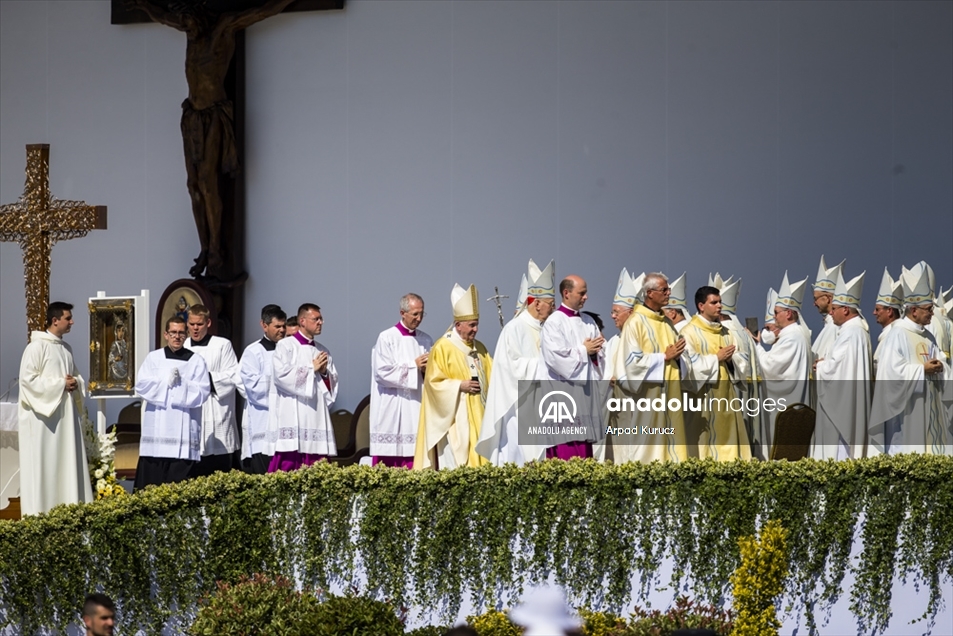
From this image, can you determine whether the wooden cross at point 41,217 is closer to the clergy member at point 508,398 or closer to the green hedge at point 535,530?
the clergy member at point 508,398

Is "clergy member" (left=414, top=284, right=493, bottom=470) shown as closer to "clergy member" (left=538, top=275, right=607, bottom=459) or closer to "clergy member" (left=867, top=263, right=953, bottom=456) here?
"clergy member" (left=538, top=275, right=607, bottom=459)

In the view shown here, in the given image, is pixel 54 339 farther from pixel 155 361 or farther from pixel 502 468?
pixel 502 468

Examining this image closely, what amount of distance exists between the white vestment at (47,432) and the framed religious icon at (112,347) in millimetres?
1471

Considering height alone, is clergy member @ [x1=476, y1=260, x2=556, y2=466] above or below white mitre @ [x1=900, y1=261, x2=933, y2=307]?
below

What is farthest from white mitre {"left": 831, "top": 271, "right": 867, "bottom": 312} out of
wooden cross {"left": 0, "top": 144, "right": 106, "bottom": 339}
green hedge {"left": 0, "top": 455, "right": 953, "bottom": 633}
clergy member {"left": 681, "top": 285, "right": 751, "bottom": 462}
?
wooden cross {"left": 0, "top": 144, "right": 106, "bottom": 339}

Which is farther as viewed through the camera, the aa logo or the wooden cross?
the wooden cross

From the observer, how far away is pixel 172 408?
10.8m

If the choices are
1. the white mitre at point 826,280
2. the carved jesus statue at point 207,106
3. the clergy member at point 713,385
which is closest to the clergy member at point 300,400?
the clergy member at point 713,385

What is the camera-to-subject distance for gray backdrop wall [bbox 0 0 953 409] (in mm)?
14148

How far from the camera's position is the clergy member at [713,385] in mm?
9984

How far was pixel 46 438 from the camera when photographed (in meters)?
9.98

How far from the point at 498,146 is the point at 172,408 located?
5.52m

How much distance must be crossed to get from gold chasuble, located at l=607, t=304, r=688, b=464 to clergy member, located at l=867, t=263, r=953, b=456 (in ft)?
5.90

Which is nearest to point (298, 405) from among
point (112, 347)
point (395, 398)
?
point (395, 398)
